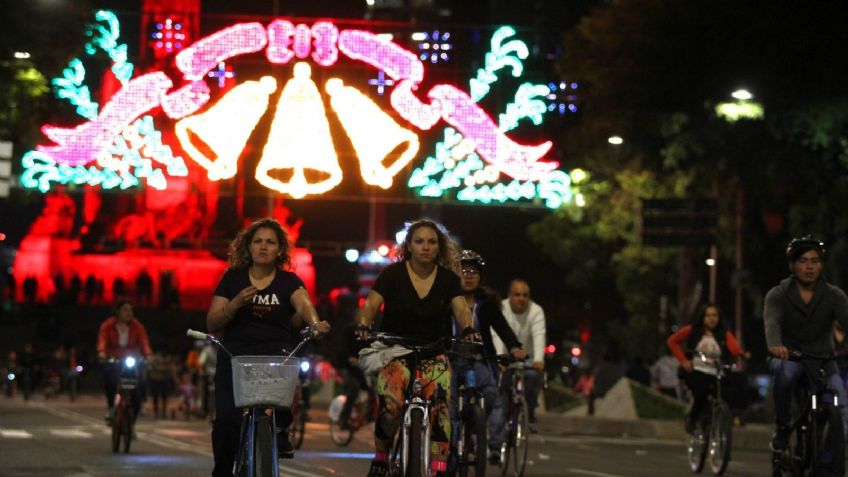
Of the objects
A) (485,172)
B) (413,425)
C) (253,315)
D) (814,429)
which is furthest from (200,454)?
(485,172)

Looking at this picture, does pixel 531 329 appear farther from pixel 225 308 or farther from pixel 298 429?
pixel 225 308

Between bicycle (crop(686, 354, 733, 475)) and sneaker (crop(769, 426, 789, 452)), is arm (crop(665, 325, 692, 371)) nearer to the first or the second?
bicycle (crop(686, 354, 733, 475))

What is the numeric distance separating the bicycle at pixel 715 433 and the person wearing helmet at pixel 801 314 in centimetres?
375

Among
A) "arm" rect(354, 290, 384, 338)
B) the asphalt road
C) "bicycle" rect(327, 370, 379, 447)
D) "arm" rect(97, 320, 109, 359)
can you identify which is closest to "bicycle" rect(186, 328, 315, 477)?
"arm" rect(354, 290, 384, 338)

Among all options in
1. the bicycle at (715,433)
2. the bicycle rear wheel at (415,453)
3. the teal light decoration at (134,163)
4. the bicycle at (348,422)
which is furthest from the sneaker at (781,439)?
the teal light decoration at (134,163)

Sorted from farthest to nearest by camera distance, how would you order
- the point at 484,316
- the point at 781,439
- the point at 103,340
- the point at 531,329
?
the point at 103,340 → the point at 531,329 → the point at 484,316 → the point at 781,439

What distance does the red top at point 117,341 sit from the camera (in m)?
19.2

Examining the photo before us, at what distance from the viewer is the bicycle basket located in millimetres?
9117

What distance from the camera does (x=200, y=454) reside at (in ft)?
59.3

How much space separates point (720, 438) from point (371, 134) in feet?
80.6

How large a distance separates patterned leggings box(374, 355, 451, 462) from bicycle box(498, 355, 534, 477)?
14.6 feet

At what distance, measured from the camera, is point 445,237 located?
1137 cm

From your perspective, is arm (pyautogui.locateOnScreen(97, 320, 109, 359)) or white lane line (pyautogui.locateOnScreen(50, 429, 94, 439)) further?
white lane line (pyautogui.locateOnScreen(50, 429, 94, 439))

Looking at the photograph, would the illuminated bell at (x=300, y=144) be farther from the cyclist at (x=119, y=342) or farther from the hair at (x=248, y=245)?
the hair at (x=248, y=245)
